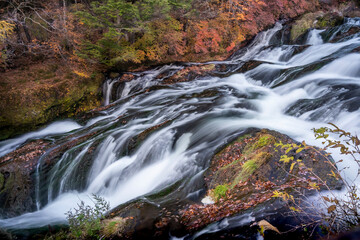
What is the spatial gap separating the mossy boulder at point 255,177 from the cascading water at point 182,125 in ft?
2.01

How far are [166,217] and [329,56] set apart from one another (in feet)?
37.2

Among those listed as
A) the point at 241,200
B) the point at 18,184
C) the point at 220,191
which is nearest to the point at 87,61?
the point at 18,184

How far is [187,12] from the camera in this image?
1530cm

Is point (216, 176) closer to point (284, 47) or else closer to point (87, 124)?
point (87, 124)

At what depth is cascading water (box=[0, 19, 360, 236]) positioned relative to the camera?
5.90 meters

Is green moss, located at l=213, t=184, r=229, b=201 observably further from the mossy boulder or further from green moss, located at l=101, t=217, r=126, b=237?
green moss, located at l=101, t=217, r=126, b=237

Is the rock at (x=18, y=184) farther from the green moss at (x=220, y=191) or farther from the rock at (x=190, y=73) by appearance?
the rock at (x=190, y=73)

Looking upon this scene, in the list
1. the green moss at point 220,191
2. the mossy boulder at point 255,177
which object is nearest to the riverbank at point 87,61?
the mossy boulder at point 255,177

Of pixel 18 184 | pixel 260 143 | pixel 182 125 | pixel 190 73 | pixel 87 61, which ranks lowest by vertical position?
pixel 18 184

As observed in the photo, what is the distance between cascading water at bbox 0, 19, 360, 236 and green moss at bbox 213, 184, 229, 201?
0.57 m

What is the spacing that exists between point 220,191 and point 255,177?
0.72 metres

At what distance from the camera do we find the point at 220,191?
4316 millimetres

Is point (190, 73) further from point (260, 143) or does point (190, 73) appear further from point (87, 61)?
point (260, 143)

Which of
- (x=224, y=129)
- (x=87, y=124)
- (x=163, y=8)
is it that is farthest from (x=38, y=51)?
(x=224, y=129)
